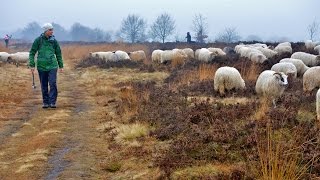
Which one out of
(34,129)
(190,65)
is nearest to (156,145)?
(34,129)

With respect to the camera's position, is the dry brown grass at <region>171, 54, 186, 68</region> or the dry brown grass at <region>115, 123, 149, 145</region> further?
the dry brown grass at <region>171, 54, 186, 68</region>

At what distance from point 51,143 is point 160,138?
7.22ft

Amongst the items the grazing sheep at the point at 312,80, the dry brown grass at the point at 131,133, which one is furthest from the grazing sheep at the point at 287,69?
the dry brown grass at the point at 131,133

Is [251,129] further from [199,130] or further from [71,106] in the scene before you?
[71,106]

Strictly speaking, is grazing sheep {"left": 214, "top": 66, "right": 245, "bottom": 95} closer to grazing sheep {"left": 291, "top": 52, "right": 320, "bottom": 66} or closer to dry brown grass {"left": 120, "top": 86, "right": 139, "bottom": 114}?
dry brown grass {"left": 120, "top": 86, "right": 139, "bottom": 114}

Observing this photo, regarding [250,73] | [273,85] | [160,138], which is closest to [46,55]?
[160,138]

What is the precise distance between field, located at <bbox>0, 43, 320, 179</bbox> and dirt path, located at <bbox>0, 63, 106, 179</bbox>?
0.02 metres

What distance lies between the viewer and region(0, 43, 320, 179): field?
672cm

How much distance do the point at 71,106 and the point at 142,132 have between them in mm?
4735

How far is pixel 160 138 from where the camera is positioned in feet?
28.9

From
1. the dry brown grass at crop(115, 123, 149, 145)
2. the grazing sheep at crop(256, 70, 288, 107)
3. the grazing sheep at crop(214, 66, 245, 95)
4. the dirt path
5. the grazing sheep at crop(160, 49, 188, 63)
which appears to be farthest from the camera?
the grazing sheep at crop(160, 49, 188, 63)

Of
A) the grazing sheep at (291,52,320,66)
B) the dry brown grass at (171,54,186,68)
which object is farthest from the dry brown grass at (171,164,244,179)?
the dry brown grass at (171,54,186,68)

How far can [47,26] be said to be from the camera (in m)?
12.1

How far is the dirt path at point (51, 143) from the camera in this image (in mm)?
7227
